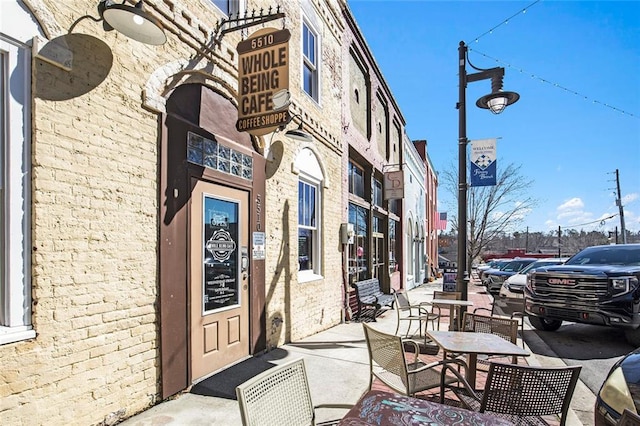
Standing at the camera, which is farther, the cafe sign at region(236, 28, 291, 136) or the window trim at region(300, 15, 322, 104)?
the window trim at region(300, 15, 322, 104)

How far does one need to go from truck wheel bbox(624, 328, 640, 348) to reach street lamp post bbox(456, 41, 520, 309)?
3296 millimetres

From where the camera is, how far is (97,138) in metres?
3.58

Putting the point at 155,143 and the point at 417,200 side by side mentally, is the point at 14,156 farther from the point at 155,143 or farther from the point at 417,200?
the point at 417,200

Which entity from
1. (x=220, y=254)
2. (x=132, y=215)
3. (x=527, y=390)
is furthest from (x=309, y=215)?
(x=527, y=390)

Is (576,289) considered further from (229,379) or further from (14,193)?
(14,193)

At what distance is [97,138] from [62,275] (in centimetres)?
125

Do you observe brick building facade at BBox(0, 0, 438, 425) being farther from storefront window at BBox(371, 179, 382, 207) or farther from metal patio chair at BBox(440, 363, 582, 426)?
storefront window at BBox(371, 179, 382, 207)

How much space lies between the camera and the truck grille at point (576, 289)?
24.2 feet

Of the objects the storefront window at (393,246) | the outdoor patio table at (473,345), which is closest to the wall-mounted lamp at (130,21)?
the outdoor patio table at (473,345)

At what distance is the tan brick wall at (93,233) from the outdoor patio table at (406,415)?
95.6 inches

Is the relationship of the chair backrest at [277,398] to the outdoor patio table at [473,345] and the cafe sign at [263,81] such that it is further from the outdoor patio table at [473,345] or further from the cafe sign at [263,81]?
the cafe sign at [263,81]

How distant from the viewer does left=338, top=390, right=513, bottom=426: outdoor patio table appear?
2166mm

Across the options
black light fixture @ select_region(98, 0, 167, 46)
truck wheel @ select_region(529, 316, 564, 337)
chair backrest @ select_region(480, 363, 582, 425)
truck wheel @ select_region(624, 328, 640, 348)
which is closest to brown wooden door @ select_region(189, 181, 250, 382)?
black light fixture @ select_region(98, 0, 167, 46)

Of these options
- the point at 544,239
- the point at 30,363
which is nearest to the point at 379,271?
the point at 30,363
